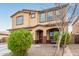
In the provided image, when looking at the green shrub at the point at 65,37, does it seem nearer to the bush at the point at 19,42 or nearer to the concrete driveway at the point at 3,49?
the bush at the point at 19,42

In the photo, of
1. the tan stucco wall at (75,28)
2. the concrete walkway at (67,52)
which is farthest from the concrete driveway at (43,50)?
the tan stucco wall at (75,28)

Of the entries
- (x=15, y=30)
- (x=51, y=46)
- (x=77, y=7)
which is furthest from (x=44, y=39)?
(x=77, y=7)

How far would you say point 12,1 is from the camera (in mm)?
2830

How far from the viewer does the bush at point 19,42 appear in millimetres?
2719

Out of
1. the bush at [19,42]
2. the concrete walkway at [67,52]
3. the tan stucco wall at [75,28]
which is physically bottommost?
the concrete walkway at [67,52]

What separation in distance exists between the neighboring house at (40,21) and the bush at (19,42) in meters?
0.09

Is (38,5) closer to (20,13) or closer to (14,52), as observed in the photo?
(20,13)

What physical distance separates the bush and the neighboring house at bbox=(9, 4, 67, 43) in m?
0.09

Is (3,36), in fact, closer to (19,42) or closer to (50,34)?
(19,42)

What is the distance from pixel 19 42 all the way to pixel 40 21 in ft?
1.36

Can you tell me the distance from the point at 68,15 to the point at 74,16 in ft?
0.27

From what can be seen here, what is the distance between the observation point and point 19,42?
272 centimetres

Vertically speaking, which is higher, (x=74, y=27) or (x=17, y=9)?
(x=17, y=9)

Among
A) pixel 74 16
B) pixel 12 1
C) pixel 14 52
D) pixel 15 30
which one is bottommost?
pixel 14 52
